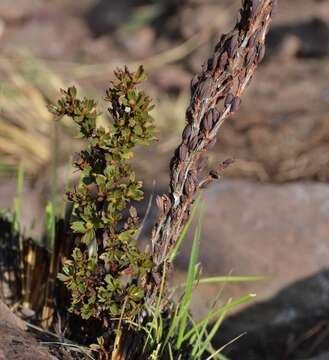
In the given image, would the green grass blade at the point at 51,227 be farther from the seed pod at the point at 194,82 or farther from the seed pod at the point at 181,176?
the seed pod at the point at 194,82

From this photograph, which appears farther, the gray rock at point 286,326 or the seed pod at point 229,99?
the gray rock at point 286,326

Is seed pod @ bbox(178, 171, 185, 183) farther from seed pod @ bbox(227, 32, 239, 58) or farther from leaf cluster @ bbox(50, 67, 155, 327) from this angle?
seed pod @ bbox(227, 32, 239, 58)

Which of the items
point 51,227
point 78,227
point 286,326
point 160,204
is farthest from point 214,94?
point 286,326

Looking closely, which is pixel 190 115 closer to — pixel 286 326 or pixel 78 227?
pixel 78 227

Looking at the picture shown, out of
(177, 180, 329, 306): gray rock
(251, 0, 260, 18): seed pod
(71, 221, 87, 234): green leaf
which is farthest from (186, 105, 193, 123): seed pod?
(177, 180, 329, 306): gray rock

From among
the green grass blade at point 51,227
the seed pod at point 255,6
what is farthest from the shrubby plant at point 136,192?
the green grass blade at point 51,227

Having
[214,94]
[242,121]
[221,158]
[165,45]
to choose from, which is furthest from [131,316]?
[165,45]
